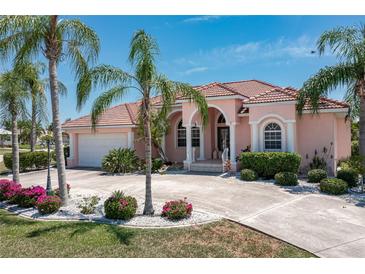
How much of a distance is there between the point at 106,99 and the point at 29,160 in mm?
16592

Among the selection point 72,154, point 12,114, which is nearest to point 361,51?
point 12,114

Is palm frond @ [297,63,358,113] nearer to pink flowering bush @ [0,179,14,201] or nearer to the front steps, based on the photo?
the front steps

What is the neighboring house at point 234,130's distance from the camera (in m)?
17.1

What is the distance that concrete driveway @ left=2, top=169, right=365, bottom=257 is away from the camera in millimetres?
7594

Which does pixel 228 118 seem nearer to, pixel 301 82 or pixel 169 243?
pixel 301 82

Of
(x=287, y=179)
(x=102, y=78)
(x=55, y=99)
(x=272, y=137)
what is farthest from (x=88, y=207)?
(x=272, y=137)

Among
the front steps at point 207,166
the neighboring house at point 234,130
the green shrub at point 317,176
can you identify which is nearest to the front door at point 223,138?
the neighboring house at point 234,130

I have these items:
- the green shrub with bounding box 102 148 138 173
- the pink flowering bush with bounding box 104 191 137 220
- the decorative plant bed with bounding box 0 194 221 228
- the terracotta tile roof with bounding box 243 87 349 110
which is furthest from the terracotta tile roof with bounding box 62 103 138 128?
the pink flowering bush with bounding box 104 191 137 220

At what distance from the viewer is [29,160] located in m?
23.1

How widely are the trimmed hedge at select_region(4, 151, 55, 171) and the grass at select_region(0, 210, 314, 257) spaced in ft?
50.1

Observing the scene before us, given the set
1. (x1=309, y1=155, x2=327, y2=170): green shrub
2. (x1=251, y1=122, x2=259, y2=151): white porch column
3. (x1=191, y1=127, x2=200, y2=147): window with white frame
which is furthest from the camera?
(x1=191, y1=127, x2=200, y2=147): window with white frame

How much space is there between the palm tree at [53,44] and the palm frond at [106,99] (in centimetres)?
187

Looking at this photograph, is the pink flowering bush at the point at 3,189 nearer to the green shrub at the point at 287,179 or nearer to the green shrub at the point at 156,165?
the green shrub at the point at 156,165
